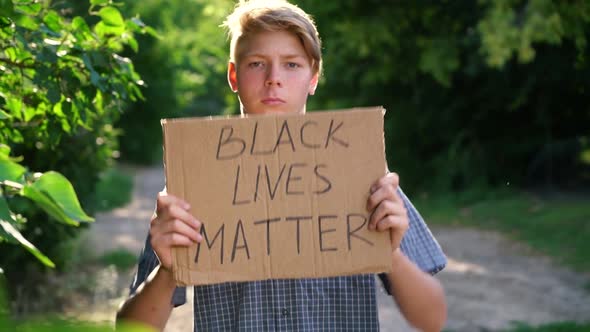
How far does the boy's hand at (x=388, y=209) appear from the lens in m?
2.07

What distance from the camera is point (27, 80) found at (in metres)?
2.98

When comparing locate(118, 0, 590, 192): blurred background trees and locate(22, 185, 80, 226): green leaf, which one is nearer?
locate(22, 185, 80, 226): green leaf

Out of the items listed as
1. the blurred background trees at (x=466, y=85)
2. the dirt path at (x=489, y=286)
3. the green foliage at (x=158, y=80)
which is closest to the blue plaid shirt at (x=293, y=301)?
the dirt path at (x=489, y=286)

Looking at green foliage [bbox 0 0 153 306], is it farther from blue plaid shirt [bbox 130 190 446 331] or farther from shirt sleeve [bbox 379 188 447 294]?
shirt sleeve [bbox 379 188 447 294]

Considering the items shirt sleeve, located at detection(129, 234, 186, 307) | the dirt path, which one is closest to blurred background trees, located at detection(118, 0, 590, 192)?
the dirt path

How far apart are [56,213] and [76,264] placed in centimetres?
841

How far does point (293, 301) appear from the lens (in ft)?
7.88

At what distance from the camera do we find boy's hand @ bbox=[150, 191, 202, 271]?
6.68ft

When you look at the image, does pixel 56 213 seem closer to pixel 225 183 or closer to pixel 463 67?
pixel 225 183

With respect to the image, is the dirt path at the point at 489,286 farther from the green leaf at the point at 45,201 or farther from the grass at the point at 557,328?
the green leaf at the point at 45,201

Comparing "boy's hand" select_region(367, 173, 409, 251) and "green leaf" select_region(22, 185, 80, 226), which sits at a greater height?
"boy's hand" select_region(367, 173, 409, 251)

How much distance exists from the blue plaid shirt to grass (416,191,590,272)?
22.5 feet

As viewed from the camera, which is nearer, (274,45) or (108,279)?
(274,45)

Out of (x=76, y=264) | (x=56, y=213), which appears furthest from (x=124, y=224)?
(x=56, y=213)
